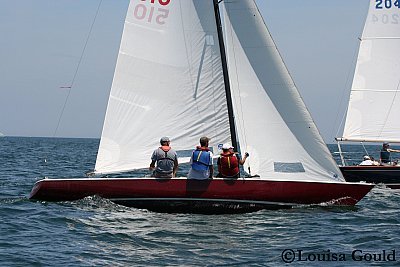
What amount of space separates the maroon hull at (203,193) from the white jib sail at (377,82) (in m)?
10.2

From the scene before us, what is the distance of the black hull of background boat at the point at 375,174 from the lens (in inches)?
891

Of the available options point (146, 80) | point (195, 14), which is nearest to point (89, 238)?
point (146, 80)

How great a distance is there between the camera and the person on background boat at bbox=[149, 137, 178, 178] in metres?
15.2

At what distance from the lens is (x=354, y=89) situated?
83.9 feet

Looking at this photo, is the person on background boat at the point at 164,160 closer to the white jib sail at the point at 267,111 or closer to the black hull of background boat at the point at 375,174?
the white jib sail at the point at 267,111

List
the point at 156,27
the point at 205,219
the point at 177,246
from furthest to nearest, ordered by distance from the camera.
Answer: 1. the point at 156,27
2. the point at 205,219
3. the point at 177,246

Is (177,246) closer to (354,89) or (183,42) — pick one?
(183,42)

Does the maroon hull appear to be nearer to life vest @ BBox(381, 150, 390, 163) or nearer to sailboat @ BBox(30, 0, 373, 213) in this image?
sailboat @ BBox(30, 0, 373, 213)

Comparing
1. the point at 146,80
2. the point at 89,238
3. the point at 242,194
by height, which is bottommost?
the point at 89,238

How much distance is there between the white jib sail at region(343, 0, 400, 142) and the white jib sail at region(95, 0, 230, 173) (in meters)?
10.2

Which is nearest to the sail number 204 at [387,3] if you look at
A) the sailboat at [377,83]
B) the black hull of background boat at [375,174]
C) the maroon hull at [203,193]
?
the sailboat at [377,83]

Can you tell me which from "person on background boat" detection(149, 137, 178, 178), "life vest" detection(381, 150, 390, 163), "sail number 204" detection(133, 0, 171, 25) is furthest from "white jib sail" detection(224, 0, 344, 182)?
"life vest" detection(381, 150, 390, 163)

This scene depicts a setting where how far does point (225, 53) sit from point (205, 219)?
402cm

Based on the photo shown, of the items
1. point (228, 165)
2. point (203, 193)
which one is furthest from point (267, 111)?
point (203, 193)
